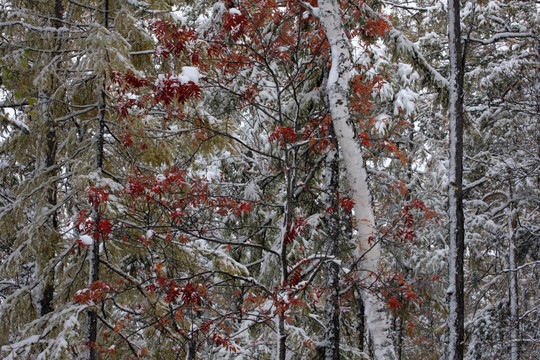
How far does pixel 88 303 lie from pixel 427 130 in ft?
44.8

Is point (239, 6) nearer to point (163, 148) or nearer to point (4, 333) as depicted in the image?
point (163, 148)

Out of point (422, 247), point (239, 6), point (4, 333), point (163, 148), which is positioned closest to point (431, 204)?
point (422, 247)

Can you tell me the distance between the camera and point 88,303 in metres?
5.74

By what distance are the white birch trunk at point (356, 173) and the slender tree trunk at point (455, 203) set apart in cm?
179

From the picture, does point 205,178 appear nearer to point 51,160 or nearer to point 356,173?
point 51,160

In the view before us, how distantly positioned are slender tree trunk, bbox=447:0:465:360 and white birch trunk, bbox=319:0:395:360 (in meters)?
1.79

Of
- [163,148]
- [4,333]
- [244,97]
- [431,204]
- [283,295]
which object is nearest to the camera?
[283,295]

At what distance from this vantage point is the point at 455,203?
611cm

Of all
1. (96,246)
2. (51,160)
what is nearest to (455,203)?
(96,246)

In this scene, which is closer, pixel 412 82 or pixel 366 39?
pixel 366 39

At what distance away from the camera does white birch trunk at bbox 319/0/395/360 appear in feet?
13.8

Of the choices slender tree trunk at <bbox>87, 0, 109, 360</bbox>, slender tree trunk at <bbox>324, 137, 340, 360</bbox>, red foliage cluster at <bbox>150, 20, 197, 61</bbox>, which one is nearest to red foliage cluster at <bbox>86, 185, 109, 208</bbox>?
slender tree trunk at <bbox>87, 0, 109, 360</bbox>

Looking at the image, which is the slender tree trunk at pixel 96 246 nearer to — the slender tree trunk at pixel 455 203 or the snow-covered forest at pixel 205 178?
the snow-covered forest at pixel 205 178

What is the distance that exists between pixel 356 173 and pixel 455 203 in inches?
97.8
